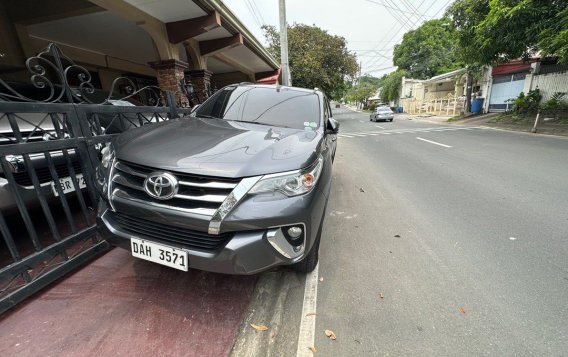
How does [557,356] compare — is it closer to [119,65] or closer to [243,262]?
[243,262]

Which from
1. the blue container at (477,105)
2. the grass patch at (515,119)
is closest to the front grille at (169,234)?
the grass patch at (515,119)

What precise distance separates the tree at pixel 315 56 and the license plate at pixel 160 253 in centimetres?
2054

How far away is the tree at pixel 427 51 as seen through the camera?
36.8 meters

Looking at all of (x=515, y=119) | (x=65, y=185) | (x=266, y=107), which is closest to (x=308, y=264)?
(x=266, y=107)

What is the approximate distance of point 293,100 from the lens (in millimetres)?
3242

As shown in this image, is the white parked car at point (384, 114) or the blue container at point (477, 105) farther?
the white parked car at point (384, 114)

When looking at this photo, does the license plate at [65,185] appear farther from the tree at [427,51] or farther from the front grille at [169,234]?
the tree at [427,51]

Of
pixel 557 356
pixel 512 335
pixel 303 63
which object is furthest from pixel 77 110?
pixel 303 63

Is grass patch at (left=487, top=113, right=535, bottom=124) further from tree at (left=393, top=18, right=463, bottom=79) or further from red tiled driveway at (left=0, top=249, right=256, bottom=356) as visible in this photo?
tree at (left=393, top=18, right=463, bottom=79)

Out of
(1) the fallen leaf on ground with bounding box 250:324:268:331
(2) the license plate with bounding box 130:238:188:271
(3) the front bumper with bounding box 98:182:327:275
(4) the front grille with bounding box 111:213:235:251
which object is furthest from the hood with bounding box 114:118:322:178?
(1) the fallen leaf on ground with bounding box 250:324:268:331

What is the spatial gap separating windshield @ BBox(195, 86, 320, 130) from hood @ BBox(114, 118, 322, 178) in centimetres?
41

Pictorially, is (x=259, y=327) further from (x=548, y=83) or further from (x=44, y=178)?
(x=548, y=83)

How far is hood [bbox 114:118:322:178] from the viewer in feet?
5.78

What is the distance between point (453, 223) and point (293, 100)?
249cm
